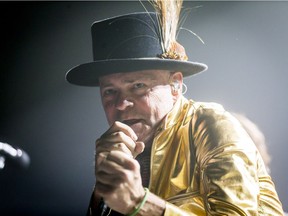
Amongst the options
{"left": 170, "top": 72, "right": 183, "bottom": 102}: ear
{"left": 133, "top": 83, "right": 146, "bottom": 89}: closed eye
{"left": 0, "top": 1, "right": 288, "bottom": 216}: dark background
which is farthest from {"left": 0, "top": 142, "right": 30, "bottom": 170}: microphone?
{"left": 170, "top": 72, "right": 183, "bottom": 102}: ear

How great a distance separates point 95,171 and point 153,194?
0.33m

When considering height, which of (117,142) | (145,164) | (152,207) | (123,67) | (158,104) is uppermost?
(123,67)

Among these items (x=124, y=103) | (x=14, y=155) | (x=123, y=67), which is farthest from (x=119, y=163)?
(x=14, y=155)

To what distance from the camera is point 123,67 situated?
5.60ft

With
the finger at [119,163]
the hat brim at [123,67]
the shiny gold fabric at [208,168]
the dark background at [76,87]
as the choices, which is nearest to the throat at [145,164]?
the shiny gold fabric at [208,168]

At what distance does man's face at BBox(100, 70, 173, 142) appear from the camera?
1.70 metres

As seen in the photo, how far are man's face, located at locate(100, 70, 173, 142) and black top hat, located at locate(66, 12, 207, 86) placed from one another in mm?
36

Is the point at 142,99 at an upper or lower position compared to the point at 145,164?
upper

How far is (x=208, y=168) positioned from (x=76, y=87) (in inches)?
29.7

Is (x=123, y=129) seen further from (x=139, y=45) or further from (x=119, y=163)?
(x=139, y=45)

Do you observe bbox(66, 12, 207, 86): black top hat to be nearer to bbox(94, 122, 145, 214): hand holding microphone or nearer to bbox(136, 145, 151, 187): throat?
bbox(94, 122, 145, 214): hand holding microphone

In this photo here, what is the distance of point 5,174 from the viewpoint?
→ 1850 millimetres

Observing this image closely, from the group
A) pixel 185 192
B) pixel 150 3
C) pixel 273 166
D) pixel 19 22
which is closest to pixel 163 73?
pixel 150 3

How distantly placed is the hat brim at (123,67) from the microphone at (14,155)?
1.43ft
